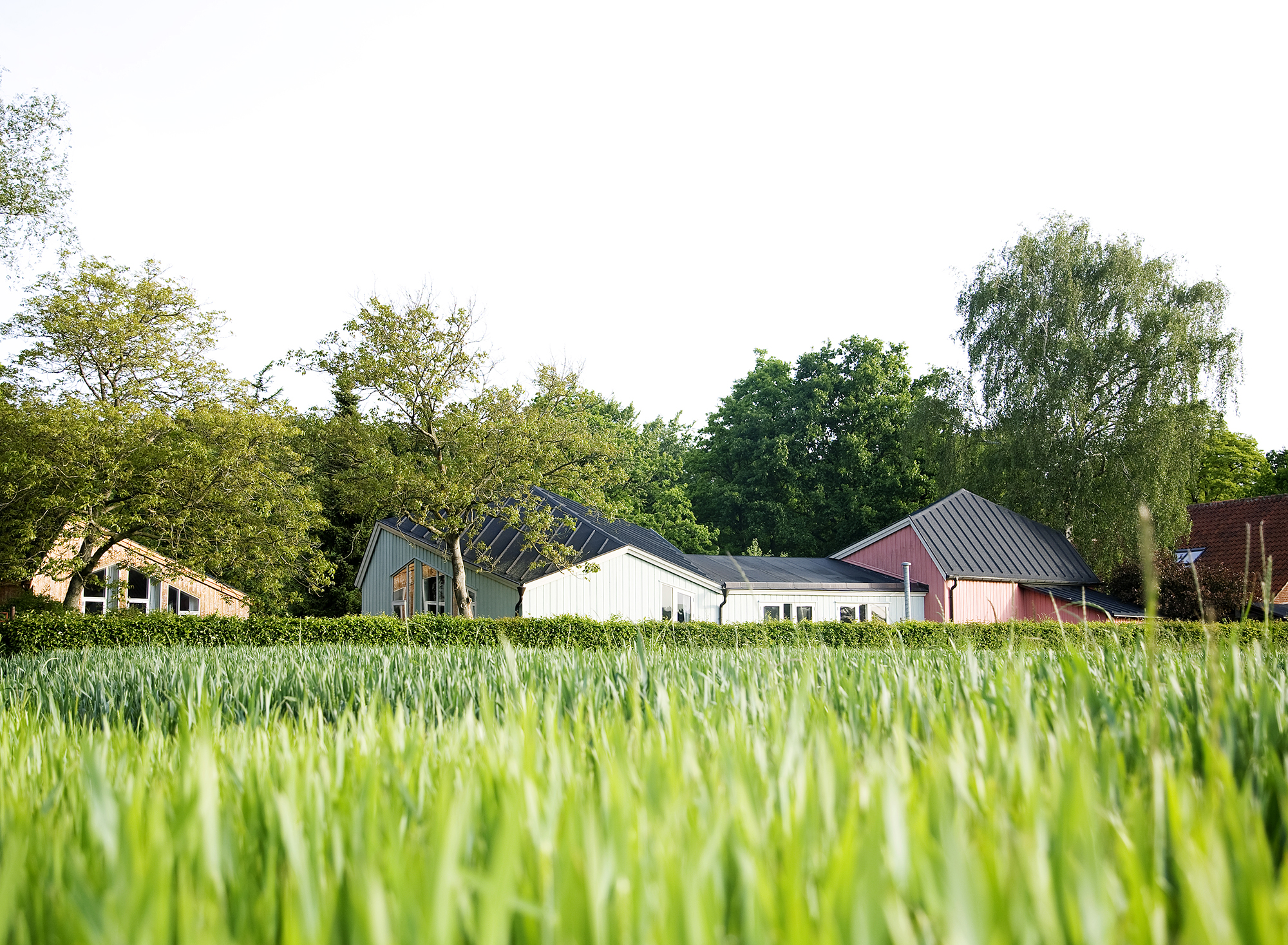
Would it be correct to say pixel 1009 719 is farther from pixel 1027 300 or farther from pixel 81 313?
pixel 1027 300

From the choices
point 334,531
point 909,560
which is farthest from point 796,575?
point 334,531

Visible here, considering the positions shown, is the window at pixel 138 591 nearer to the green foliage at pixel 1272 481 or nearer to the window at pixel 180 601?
the window at pixel 180 601

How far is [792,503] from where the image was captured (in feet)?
146

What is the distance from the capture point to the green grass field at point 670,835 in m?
0.87

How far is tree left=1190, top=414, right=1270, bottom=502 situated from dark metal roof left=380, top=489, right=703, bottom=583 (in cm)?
3275

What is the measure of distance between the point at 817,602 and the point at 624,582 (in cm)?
660

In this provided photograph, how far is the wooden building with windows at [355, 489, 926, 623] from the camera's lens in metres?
25.9

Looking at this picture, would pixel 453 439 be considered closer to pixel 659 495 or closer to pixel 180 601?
pixel 180 601

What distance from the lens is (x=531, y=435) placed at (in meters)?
24.3

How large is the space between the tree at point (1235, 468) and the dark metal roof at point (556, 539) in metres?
32.8

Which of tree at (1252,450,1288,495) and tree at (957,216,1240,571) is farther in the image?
tree at (1252,450,1288,495)

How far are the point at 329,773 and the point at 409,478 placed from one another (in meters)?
21.8

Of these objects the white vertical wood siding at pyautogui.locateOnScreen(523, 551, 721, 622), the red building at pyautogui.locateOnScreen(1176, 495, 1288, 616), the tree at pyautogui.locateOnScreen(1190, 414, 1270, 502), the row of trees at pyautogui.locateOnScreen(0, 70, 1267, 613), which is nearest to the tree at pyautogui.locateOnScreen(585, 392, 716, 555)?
the row of trees at pyautogui.locateOnScreen(0, 70, 1267, 613)

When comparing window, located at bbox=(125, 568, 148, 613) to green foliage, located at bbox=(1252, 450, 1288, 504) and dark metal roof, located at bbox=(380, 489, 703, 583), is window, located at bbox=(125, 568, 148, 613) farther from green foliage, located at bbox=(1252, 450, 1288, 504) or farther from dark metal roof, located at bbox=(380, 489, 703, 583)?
green foliage, located at bbox=(1252, 450, 1288, 504)
